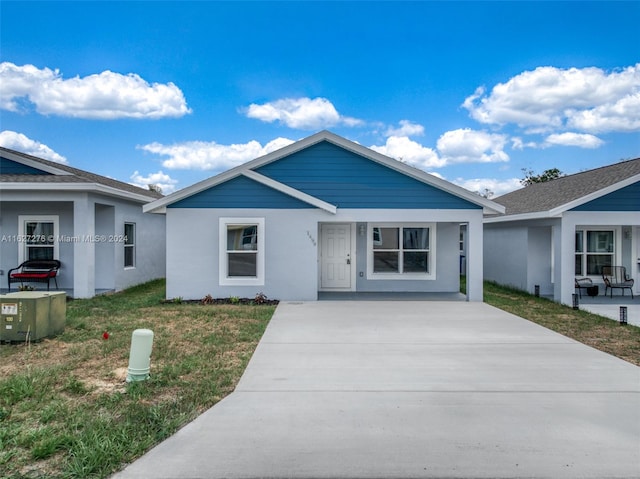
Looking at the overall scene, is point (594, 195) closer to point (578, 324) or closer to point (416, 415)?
point (578, 324)

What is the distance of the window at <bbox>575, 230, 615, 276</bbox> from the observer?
14.7m

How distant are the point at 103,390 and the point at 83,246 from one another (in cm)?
848

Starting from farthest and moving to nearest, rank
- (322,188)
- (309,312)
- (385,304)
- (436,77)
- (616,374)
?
(436,77)
(322,188)
(385,304)
(309,312)
(616,374)

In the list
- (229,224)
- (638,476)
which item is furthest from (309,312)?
(638,476)

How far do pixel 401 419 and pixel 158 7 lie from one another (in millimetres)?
13809

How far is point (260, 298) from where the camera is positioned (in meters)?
12.3

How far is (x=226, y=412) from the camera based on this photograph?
470cm

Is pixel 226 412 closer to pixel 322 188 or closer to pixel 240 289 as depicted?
pixel 240 289

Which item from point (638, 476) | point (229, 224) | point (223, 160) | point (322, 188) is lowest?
point (638, 476)

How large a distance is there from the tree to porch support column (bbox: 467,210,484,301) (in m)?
34.0

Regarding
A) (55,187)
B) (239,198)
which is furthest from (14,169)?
(239,198)

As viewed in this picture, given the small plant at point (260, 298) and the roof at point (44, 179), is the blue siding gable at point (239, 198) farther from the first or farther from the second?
the small plant at point (260, 298)

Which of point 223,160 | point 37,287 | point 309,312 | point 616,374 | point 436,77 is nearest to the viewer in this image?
point 616,374

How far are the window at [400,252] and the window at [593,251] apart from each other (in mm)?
5118
